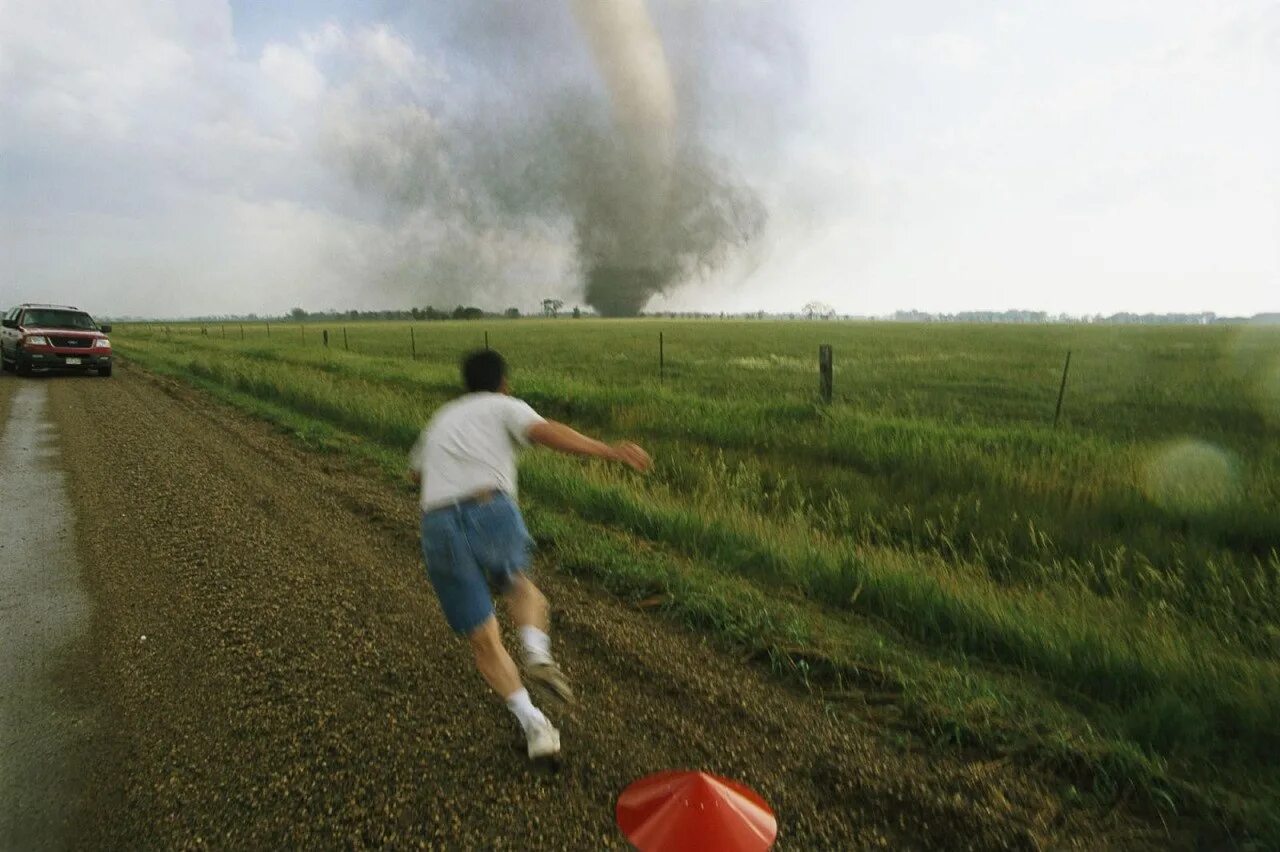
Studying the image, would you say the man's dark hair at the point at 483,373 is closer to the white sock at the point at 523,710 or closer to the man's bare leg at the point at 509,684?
the man's bare leg at the point at 509,684

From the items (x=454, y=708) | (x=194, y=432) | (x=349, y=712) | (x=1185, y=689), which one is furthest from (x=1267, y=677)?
(x=194, y=432)

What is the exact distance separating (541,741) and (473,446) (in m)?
1.19

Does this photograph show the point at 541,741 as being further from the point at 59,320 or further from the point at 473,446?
the point at 59,320

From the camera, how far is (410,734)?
2824 mm

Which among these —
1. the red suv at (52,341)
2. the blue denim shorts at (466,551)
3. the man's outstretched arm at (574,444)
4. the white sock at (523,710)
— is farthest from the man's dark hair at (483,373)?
the red suv at (52,341)

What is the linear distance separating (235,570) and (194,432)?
251 inches

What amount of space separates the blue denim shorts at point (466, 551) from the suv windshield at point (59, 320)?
2049 cm

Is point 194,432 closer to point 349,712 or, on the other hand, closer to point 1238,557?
point 349,712

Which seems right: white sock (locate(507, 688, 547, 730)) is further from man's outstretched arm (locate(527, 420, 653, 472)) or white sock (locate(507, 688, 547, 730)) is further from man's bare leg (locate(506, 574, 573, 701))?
man's outstretched arm (locate(527, 420, 653, 472))

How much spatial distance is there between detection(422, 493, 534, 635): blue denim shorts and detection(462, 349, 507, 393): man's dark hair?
1.53ft

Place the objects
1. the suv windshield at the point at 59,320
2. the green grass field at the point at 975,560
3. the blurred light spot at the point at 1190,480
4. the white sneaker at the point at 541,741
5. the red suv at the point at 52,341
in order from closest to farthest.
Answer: the white sneaker at the point at 541,741
the green grass field at the point at 975,560
the blurred light spot at the point at 1190,480
the red suv at the point at 52,341
the suv windshield at the point at 59,320

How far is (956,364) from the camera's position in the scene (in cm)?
2569

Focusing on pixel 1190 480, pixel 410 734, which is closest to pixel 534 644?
pixel 410 734

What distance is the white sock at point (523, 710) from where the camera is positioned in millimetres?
2646
